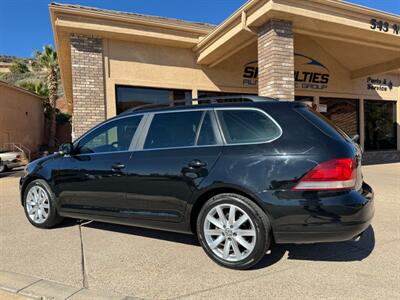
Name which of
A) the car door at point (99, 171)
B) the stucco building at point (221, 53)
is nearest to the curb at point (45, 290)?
the car door at point (99, 171)

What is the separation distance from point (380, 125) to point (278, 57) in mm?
9091

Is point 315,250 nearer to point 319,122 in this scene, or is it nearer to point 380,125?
point 319,122

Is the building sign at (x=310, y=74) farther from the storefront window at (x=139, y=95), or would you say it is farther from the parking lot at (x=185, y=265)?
the parking lot at (x=185, y=265)

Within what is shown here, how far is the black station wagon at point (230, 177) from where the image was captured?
316 centimetres

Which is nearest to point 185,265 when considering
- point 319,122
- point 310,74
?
point 319,122

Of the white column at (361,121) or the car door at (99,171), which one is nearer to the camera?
the car door at (99,171)

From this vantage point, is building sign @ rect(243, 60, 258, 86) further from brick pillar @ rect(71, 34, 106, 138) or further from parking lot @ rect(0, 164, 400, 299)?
parking lot @ rect(0, 164, 400, 299)

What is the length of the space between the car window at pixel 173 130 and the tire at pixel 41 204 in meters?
1.88

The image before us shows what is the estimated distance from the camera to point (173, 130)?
160 inches

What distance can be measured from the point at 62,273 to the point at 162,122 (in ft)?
6.49

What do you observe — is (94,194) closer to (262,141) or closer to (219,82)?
(262,141)

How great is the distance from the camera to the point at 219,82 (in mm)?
10969

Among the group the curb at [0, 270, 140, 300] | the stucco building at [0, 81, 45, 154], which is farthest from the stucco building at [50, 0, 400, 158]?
the stucco building at [0, 81, 45, 154]

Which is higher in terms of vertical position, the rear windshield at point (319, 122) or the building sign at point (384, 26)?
the building sign at point (384, 26)
